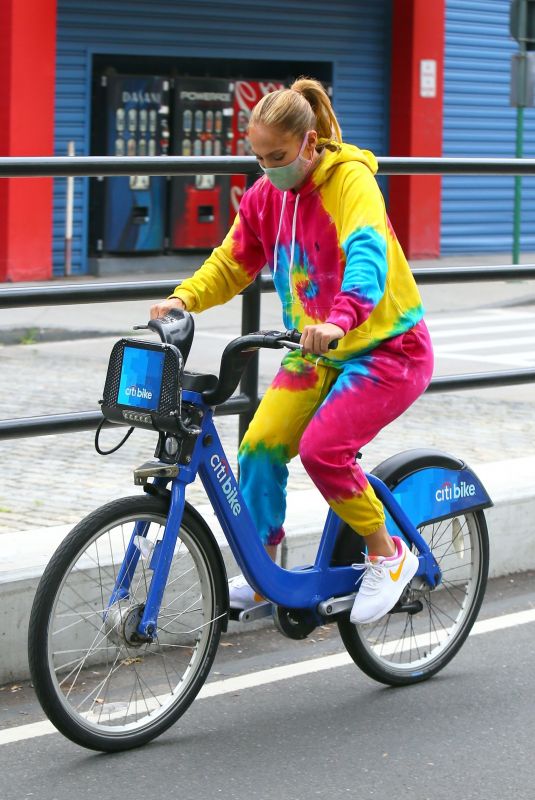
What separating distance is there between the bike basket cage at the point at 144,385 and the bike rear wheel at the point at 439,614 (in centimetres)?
114

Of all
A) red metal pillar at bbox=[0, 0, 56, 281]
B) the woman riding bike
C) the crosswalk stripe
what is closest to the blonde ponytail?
the woman riding bike

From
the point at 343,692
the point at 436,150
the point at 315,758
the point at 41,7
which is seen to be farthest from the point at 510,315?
the point at 436,150

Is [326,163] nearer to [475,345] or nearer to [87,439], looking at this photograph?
[87,439]

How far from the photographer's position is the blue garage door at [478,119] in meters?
20.9

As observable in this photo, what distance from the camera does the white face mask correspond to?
163 inches

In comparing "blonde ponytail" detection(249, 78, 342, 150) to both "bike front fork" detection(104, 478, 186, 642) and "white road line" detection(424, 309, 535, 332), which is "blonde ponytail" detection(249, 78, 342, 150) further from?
"white road line" detection(424, 309, 535, 332)

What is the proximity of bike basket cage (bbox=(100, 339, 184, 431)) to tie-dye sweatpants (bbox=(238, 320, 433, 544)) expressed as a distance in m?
0.47

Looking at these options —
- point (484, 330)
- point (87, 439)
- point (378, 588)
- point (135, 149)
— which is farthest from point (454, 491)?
point (135, 149)

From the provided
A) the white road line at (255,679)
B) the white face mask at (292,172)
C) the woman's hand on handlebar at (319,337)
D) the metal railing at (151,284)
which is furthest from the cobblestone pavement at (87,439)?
the woman's hand on handlebar at (319,337)

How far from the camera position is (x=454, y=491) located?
16.0 feet

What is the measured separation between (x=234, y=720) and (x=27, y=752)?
62 cm

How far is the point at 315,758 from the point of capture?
4184 millimetres

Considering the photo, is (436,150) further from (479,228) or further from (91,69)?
(91,69)

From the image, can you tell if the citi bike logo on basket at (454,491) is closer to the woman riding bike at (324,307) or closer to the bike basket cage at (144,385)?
the woman riding bike at (324,307)
